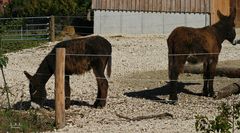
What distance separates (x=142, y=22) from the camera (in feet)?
90.5

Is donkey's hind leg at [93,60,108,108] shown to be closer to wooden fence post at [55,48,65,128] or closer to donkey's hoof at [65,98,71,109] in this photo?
donkey's hoof at [65,98,71,109]

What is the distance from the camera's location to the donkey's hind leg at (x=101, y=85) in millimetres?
13188

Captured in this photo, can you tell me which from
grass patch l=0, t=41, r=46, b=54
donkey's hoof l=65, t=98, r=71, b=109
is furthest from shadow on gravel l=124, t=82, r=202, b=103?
grass patch l=0, t=41, r=46, b=54

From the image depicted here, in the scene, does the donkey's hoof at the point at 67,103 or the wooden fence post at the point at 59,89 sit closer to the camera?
the wooden fence post at the point at 59,89

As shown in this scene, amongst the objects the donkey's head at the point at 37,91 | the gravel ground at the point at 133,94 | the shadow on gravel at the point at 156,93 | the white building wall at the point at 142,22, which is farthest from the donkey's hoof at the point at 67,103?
the white building wall at the point at 142,22

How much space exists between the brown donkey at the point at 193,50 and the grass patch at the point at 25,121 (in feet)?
10.4

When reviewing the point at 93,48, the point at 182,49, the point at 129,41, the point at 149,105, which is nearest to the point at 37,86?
the point at 93,48

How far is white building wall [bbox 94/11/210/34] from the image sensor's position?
89.8 feet

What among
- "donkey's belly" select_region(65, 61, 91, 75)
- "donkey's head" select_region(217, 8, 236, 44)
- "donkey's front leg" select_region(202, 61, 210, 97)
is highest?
"donkey's head" select_region(217, 8, 236, 44)

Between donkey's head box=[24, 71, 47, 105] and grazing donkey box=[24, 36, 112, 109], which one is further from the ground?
grazing donkey box=[24, 36, 112, 109]

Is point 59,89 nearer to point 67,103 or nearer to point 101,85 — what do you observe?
point 67,103

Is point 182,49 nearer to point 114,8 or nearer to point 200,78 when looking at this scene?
point 200,78

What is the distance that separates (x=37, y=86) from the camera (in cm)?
1296

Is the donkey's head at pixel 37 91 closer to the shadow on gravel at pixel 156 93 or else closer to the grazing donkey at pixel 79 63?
the grazing donkey at pixel 79 63
